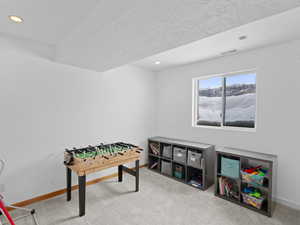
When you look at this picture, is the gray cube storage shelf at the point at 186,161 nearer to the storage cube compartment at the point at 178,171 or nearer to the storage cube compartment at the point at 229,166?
the storage cube compartment at the point at 178,171

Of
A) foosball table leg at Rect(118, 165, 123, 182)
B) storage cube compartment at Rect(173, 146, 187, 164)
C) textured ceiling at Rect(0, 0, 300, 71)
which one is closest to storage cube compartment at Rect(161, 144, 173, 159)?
storage cube compartment at Rect(173, 146, 187, 164)

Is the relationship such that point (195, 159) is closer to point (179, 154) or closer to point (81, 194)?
point (179, 154)

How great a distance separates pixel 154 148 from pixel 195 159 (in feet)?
3.80

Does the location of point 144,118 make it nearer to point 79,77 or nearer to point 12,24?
point 79,77

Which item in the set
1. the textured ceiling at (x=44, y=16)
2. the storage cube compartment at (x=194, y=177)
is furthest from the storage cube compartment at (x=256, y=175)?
the textured ceiling at (x=44, y=16)

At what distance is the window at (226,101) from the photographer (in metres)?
2.81

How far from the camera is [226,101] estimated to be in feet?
10.2

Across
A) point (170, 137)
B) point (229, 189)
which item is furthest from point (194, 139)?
point (229, 189)

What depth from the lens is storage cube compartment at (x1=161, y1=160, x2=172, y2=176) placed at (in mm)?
3336

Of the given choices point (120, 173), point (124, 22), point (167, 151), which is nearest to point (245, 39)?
point (124, 22)

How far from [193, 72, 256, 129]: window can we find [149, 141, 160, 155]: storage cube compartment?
1.09m

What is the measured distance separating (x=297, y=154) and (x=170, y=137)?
7.85 ft

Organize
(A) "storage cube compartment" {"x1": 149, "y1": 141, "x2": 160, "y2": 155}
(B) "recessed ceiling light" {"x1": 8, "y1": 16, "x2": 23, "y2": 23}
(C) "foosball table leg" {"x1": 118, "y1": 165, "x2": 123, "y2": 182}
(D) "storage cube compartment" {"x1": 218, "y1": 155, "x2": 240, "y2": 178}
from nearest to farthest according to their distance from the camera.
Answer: (B) "recessed ceiling light" {"x1": 8, "y1": 16, "x2": 23, "y2": 23}
(D) "storage cube compartment" {"x1": 218, "y1": 155, "x2": 240, "y2": 178}
(C) "foosball table leg" {"x1": 118, "y1": 165, "x2": 123, "y2": 182}
(A) "storage cube compartment" {"x1": 149, "y1": 141, "x2": 160, "y2": 155}

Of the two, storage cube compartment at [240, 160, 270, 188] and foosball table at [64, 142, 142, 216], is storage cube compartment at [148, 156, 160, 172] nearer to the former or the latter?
foosball table at [64, 142, 142, 216]
